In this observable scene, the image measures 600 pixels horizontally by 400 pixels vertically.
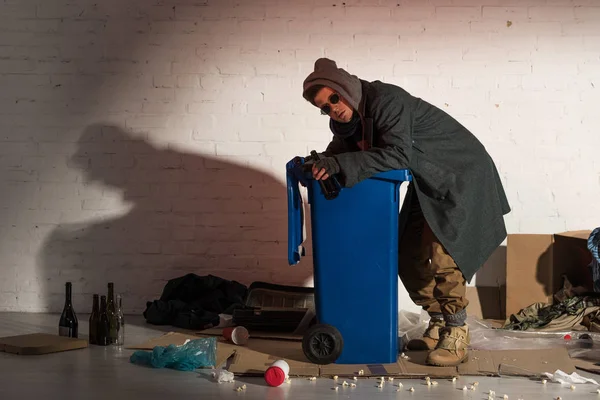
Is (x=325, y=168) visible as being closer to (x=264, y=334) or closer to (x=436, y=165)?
(x=436, y=165)

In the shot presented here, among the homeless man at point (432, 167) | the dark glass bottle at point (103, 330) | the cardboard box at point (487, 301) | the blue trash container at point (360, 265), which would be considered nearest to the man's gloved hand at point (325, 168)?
the homeless man at point (432, 167)

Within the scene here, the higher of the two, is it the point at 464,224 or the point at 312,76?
the point at 312,76

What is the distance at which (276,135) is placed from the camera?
18.6 ft

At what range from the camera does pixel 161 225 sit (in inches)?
227

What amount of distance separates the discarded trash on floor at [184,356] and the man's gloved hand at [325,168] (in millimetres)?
925

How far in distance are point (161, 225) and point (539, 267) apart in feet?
7.67

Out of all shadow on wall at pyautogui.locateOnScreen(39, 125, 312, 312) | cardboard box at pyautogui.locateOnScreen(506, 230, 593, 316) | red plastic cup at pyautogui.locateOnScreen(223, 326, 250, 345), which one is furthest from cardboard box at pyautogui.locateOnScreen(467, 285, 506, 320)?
red plastic cup at pyautogui.locateOnScreen(223, 326, 250, 345)

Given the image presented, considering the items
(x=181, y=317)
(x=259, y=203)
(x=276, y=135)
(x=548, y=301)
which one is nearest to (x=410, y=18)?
(x=276, y=135)

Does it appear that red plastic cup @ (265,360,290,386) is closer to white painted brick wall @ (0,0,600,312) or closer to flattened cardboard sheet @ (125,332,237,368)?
flattened cardboard sheet @ (125,332,237,368)

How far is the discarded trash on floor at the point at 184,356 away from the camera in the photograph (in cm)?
397

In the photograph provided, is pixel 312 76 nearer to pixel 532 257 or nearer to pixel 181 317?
pixel 181 317

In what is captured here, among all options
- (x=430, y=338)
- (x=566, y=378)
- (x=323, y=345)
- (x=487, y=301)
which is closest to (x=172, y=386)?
(x=323, y=345)

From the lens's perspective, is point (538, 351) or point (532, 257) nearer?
point (538, 351)

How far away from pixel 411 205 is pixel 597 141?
6.16 feet
